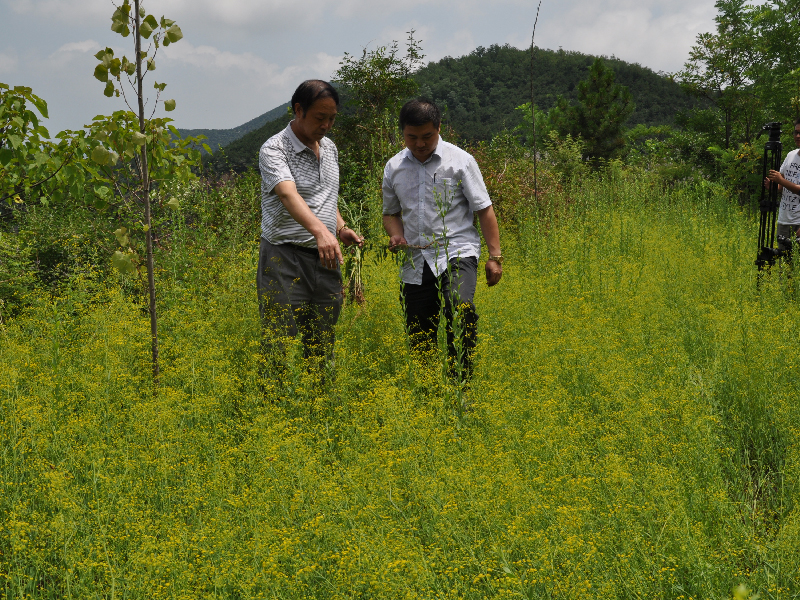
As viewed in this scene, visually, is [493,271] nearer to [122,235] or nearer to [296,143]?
[296,143]

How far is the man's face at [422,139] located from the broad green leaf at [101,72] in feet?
5.52

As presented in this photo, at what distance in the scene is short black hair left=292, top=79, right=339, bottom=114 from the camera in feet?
10.3

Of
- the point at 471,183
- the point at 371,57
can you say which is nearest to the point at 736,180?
the point at 371,57

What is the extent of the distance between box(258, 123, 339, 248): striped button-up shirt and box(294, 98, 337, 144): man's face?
61 millimetres

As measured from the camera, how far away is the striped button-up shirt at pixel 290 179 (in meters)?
3.19

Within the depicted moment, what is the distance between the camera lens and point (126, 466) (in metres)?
2.50

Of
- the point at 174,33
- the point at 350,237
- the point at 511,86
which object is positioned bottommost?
the point at 350,237

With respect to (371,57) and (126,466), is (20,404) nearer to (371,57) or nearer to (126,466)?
(126,466)

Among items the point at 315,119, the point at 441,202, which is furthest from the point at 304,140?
the point at 441,202

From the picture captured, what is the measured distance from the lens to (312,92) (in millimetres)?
3150

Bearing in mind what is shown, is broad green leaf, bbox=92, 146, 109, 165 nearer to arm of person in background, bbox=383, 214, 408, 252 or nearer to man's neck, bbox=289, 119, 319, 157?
man's neck, bbox=289, 119, 319, 157

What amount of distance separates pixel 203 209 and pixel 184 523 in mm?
4320

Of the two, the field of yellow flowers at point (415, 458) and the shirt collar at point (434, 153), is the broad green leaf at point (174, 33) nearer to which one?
the shirt collar at point (434, 153)

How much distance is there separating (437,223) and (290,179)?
2.92 feet
